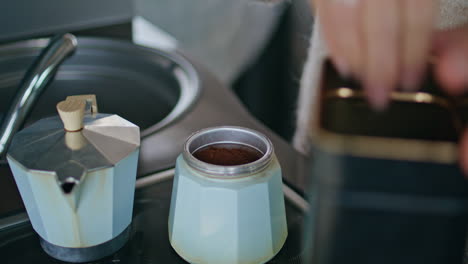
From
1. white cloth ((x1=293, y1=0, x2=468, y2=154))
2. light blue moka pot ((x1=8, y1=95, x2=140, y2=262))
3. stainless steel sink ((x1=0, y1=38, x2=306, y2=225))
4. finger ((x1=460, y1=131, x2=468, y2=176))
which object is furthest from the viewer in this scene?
stainless steel sink ((x1=0, y1=38, x2=306, y2=225))

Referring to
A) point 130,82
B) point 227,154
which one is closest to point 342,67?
point 227,154

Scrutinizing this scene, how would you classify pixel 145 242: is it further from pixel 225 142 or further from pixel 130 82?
pixel 130 82

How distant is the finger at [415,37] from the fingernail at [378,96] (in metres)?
0.01

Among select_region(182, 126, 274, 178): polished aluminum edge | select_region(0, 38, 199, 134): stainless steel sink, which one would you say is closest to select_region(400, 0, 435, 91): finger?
select_region(182, 126, 274, 178): polished aluminum edge

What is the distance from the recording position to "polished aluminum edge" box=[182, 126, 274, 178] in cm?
36

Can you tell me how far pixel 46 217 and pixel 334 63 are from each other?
0.84ft

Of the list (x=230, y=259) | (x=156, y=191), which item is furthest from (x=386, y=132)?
(x=156, y=191)

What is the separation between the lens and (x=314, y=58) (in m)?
0.70

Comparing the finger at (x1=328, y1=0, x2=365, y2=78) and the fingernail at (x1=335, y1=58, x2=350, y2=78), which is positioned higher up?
the finger at (x1=328, y1=0, x2=365, y2=78)

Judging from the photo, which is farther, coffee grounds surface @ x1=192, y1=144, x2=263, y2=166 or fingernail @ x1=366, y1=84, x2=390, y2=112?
coffee grounds surface @ x1=192, y1=144, x2=263, y2=166

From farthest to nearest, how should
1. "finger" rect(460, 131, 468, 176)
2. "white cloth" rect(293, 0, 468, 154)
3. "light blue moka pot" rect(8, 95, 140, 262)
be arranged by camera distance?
1. "white cloth" rect(293, 0, 468, 154)
2. "light blue moka pot" rect(8, 95, 140, 262)
3. "finger" rect(460, 131, 468, 176)

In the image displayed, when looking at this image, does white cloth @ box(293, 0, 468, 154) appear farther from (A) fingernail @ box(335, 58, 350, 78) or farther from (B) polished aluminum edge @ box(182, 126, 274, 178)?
(A) fingernail @ box(335, 58, 350, 78)

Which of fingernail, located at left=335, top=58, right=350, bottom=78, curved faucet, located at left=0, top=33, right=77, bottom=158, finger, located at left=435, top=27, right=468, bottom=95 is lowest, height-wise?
curved faucet, located at left=0, top=33, right=77, bottom=158

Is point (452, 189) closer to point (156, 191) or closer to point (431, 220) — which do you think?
point (431, 220)
